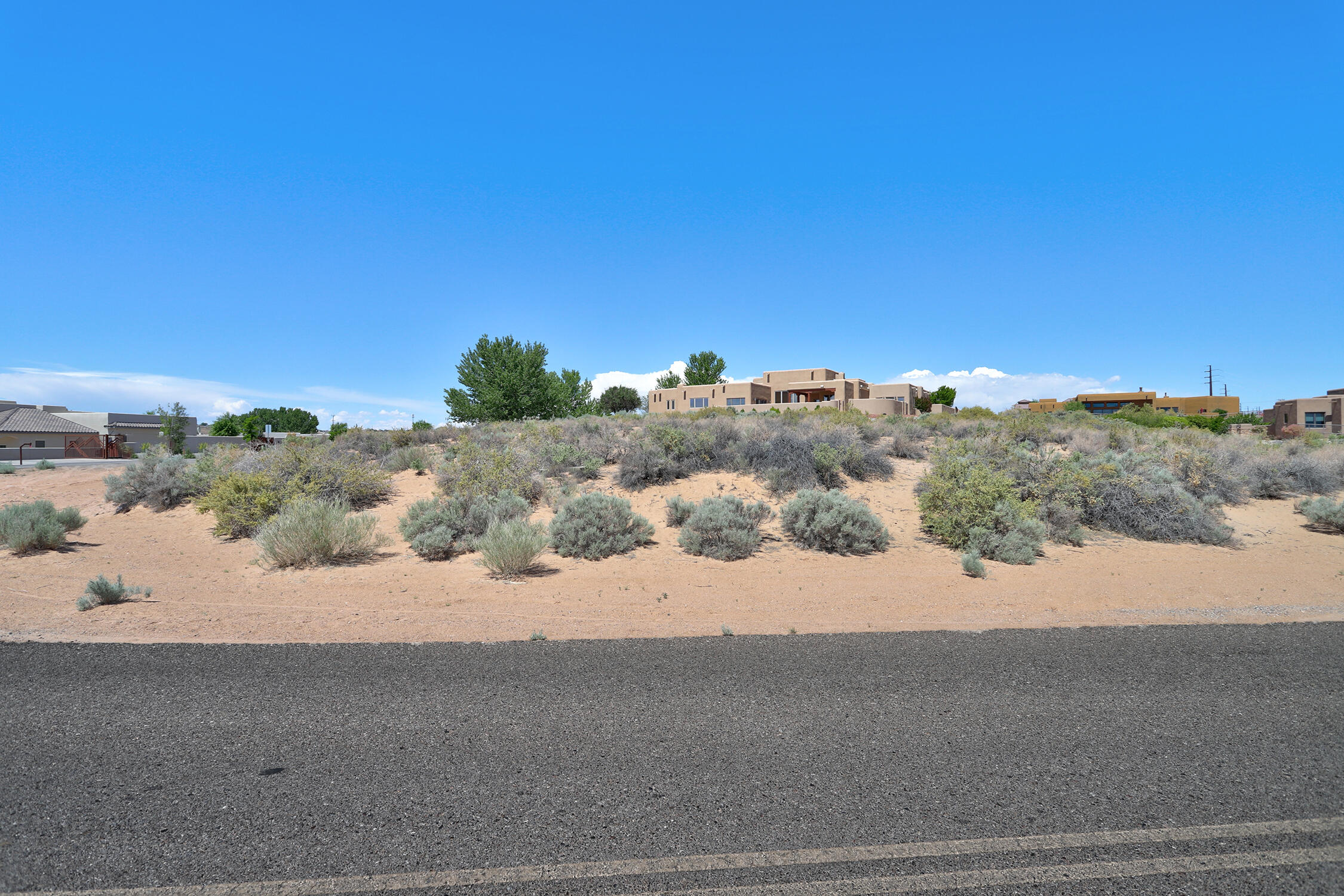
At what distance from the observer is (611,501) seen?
466 inches

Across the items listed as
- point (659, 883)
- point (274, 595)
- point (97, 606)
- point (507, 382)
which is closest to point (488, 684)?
point (659, 883)

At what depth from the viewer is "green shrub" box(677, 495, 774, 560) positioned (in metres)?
10.8

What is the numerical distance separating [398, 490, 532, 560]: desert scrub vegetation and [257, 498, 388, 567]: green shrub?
0.80m

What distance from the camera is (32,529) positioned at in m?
10.8

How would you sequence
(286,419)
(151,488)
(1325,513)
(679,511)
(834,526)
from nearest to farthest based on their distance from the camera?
(834,526) → (679,511) → (1325,513) → (151,488) → (286,419)

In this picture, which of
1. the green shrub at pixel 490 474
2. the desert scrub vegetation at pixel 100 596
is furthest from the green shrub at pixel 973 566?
the desert scrub vegetation at pixel 100 596

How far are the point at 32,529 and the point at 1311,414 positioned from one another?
306ft

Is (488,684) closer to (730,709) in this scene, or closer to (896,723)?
(730,709)

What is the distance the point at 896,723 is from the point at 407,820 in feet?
9.49

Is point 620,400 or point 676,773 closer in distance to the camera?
point 676,773

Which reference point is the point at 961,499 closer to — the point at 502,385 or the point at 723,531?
the point at 723,531

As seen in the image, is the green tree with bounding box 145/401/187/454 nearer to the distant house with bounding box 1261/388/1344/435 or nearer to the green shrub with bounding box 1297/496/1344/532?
the green shrub with bounding box 1297/496/1344/532

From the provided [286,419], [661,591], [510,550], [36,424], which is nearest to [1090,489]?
[661,591]

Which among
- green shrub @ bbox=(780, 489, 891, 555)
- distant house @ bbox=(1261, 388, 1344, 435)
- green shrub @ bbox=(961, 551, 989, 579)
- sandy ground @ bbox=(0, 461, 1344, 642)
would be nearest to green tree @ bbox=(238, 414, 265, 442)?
sandy ground @ bbox=(0, 461, 1344, 642)
